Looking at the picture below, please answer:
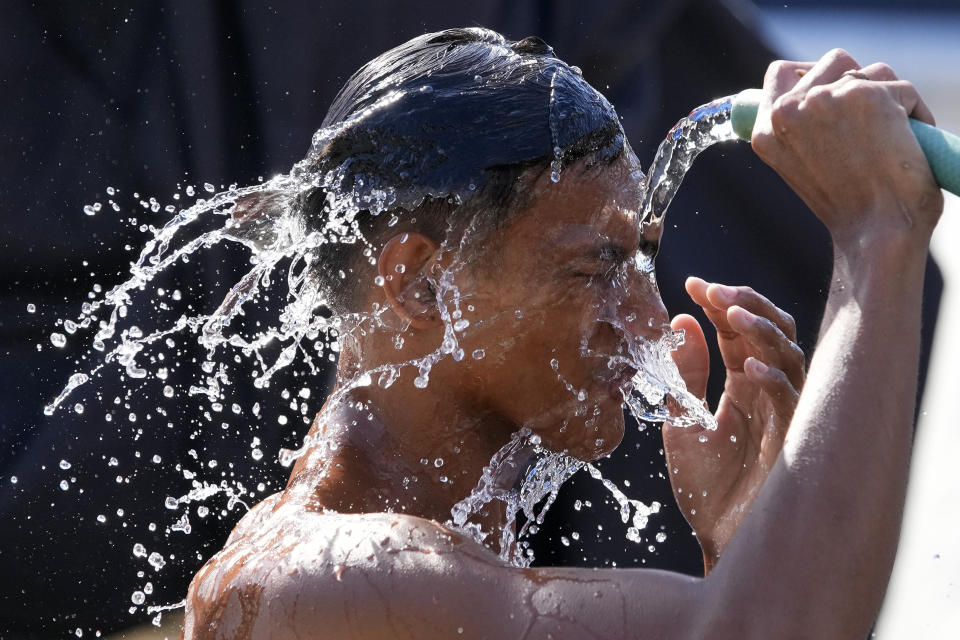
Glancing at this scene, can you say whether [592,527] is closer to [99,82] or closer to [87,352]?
[87,352]

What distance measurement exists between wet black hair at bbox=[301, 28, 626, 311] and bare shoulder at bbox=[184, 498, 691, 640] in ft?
1.74

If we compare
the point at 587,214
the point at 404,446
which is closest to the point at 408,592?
the point at 404,446

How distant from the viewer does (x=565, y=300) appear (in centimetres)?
182

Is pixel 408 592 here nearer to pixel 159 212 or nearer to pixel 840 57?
pixel 840 57

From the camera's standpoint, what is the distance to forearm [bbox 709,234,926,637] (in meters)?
1.31

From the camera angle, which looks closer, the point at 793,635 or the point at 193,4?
the point at 793,635

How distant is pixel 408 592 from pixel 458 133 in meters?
0.73

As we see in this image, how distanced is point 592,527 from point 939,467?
116 cm

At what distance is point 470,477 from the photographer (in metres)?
1.97

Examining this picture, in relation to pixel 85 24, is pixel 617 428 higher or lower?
lower

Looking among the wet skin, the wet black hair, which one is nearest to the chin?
the wet skin

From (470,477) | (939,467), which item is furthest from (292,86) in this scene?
(939,467)

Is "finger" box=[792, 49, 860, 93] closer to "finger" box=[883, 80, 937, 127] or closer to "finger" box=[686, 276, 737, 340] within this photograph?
"finger" box=[883, 80, 937, 127]

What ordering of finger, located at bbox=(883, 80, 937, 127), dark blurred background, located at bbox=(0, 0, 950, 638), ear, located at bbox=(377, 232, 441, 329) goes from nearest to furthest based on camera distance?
finger, located at bbox=(883, 80, 937, 127), ear, located at bbox=(377, 232, 441, 329), dark blurred background, located at bbox=(0, 0, 950, 638)
